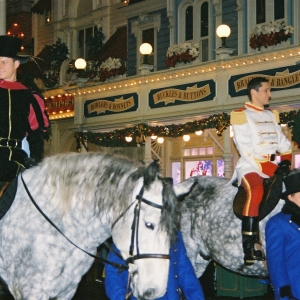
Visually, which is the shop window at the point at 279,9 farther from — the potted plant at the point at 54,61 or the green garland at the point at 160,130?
the potted plant at the point at 54,61

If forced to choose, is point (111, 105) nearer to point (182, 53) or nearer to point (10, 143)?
point (182, 53)

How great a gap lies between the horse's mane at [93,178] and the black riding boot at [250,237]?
3.02 m

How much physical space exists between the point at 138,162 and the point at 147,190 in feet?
1.21

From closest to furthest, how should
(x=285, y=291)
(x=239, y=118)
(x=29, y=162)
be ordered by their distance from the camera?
(x=285, y=291), (x=29, y=162), (x=239, y=118)

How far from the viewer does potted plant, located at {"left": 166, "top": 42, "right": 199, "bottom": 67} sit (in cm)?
2019

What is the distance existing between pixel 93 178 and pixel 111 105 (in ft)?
52.8

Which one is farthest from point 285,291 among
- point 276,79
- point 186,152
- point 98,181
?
point 186,152

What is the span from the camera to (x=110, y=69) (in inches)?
872

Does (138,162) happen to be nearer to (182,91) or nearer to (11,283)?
(11,283)

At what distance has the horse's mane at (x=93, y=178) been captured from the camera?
5.19 m

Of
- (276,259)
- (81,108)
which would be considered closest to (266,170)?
(276,259)

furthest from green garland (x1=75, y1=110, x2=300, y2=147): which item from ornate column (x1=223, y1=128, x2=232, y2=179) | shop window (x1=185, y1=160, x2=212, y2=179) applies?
shop window (x1=185, y1=160, x2=212, y2=179)

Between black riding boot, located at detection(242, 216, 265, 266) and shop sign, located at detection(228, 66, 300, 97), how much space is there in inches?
334

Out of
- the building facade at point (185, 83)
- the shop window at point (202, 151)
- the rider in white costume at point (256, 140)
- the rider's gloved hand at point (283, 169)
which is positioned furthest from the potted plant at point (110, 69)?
the rider's gloved hand at point (283, 169)
